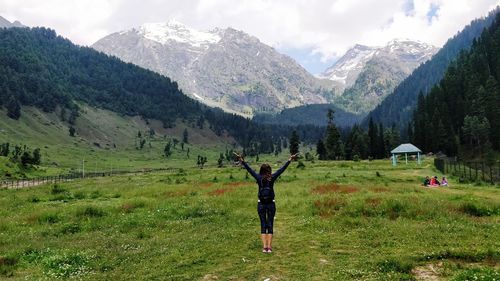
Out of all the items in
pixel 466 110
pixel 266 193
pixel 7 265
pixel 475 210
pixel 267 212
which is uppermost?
pixel 466 110

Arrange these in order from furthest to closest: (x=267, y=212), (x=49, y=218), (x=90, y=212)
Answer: (x=90, y=212), (x=49, y=218), (x=267, y=212)

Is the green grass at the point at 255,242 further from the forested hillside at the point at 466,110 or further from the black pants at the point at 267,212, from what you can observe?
the forested hillside at the point at 466,110

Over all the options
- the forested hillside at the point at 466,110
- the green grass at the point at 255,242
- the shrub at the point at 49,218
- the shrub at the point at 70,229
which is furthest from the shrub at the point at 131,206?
the forested hillside at the point at 466,110

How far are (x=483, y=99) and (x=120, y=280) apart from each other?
149 metres

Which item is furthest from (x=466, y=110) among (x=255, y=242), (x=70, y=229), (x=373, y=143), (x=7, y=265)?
(x=7, y=265)

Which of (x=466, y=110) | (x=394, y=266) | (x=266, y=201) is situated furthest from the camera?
(x=466, y=110)

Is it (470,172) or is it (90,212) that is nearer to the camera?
(90,212)

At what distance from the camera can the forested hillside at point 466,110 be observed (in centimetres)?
12775

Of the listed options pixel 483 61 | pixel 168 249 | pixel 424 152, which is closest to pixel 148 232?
pixel 168 249

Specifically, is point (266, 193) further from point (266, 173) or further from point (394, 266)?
point (394, 266)

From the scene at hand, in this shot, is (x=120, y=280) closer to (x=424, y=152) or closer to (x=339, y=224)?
(x=339, y=224)

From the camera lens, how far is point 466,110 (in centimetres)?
14562

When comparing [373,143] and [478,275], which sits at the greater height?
[373,143]

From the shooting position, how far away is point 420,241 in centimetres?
1777
